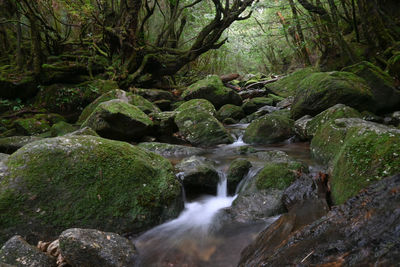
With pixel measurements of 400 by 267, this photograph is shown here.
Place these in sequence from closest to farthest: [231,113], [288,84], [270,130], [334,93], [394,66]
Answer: [334,93]
[270,130]
[394,66]
[231,113]
[288,84]

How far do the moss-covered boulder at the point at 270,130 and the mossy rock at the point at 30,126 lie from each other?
6353 millimetres

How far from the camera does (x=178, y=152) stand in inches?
249

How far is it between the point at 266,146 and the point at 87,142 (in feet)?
15.3

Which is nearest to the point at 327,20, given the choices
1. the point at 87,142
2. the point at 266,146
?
the point at 266,146

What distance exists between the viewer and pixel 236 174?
4.32 m

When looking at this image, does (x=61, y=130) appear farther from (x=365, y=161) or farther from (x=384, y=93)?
(x=384, y=93)

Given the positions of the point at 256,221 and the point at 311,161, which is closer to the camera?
the point at 256,221

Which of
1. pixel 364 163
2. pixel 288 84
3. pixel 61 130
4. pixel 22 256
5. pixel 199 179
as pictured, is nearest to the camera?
pixel 22 256

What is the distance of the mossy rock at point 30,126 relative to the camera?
786 cm

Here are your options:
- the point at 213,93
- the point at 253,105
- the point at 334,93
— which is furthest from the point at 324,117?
the point at 213,93

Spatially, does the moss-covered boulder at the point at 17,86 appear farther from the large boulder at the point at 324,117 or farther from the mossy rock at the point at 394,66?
the mossy rock at the point at 394,66

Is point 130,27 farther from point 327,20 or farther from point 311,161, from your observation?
point 311,161

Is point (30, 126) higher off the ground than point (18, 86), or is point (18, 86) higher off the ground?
point (18, 86)

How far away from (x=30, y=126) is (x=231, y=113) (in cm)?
718
